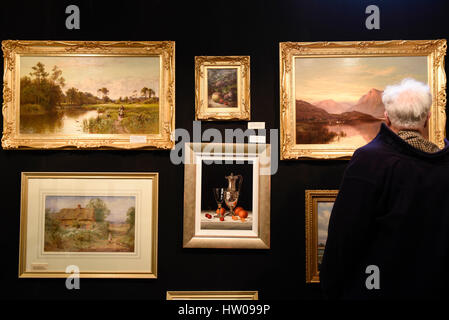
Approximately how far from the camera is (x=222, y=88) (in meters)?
2.26

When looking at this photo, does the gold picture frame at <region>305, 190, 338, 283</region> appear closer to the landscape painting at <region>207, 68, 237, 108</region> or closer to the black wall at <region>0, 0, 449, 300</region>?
the black wall at <region>0, 0, 449, 300</region>

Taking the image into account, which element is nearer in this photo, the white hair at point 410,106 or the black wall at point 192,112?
the white hair at point 410,106

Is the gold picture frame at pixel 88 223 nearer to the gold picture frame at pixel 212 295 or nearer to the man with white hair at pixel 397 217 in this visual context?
the gold picture frame at pixel 212 295

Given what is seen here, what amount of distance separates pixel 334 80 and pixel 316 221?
974mm

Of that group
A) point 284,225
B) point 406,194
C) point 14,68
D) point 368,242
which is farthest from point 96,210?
point 406,194

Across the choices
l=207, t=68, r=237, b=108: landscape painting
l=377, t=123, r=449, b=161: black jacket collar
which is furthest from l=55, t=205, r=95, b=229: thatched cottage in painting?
l=377, t=123, r=449, b=161: black jacket collar

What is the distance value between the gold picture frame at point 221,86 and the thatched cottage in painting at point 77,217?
1.00 m

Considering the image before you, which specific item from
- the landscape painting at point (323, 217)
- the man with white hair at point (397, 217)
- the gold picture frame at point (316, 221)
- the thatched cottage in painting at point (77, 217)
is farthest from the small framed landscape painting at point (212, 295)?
the man with white hair at point (397, 217)

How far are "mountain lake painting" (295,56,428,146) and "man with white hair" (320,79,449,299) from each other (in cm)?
84

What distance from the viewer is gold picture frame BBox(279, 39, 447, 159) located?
2221mm

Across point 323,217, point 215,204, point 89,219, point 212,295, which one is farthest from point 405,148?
point 89,219

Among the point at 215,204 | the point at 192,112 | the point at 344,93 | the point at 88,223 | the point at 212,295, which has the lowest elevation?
the point at 212,295

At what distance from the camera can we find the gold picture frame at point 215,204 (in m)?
2.22

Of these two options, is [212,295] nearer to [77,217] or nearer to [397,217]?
[77,217]
